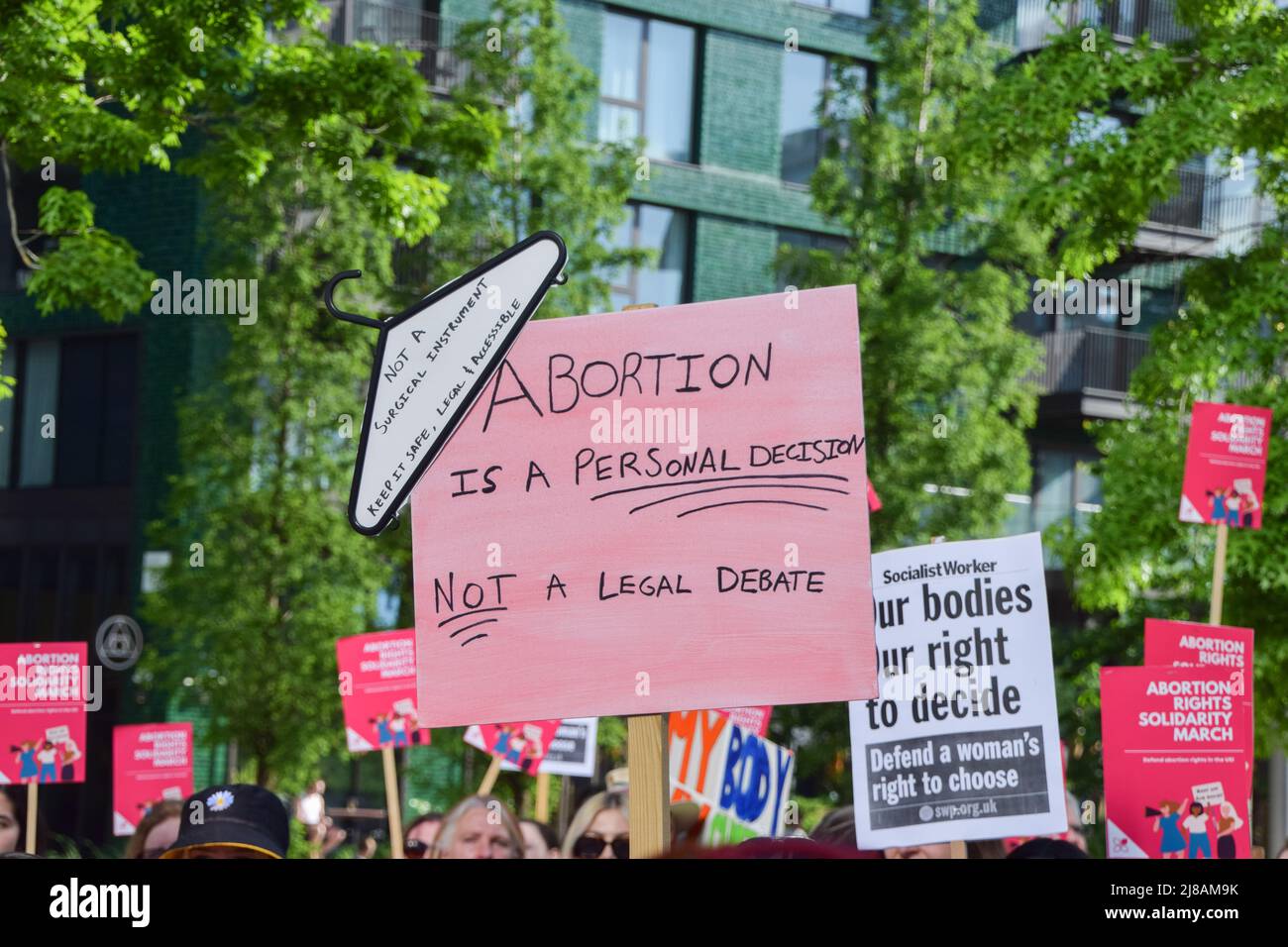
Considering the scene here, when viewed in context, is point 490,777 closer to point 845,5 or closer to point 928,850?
point 928,850

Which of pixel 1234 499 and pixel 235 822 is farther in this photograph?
pixel 1234 499

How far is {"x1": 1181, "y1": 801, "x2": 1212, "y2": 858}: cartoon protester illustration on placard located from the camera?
21.3 ft

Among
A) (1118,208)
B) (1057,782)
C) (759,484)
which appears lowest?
(1057,782)

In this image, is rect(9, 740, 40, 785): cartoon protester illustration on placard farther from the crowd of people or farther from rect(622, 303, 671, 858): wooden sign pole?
rect(622, 303, 671, 858): wooden sign pole

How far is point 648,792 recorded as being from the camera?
295 centimetres

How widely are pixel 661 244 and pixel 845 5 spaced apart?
4415 mm

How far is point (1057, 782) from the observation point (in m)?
5.15

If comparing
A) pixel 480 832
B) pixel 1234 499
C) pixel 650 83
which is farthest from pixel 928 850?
pixel 650 83
